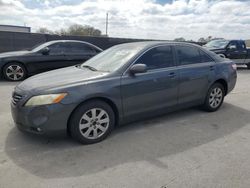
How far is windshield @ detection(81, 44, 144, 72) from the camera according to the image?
375 cm

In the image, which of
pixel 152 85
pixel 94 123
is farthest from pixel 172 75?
pixel 94 123

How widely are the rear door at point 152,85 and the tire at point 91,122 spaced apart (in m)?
0.35

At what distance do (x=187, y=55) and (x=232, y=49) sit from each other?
949 centimetres

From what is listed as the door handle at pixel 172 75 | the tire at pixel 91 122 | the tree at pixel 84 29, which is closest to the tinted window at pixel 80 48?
the door handle at pixel 172 75

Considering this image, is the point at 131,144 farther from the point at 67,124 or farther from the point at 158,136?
the point at 67,124

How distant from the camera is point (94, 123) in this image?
335 cm

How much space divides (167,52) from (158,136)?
62.0 inches

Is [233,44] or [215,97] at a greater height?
[233,44]

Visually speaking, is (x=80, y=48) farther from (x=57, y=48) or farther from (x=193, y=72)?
(x=193, y=72)

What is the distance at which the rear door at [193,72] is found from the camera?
430 cm

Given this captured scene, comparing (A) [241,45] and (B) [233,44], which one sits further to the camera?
(A) [241,45]

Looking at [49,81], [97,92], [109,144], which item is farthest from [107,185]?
[49,81]

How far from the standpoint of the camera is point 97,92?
3.26 metres

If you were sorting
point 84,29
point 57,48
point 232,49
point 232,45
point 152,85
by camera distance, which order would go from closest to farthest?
point 152,85
point 57,48
point 232,49
point 232,45
point 84,29
